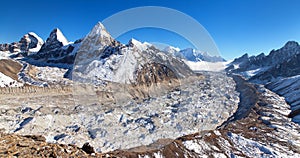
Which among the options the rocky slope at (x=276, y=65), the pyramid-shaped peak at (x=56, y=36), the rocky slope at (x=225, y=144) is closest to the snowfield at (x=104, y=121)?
the rocky slope at (x=225, y=144)

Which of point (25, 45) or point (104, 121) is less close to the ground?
point (25, 45)

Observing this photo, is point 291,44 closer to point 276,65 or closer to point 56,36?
point 276,65

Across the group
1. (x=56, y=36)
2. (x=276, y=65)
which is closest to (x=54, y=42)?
(x=56, y=36)

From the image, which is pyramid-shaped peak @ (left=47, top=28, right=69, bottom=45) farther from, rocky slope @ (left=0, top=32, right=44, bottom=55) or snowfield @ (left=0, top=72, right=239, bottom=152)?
snowfield @ (left=0, top=72, right=239, bottom=152)

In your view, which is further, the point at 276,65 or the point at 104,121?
the point at 276,65

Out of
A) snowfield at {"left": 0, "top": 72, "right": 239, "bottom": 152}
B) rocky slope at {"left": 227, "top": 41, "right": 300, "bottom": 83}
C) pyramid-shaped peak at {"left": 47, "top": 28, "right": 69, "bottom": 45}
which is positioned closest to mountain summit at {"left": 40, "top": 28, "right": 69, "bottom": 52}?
pyramid-shaped peak at {"left": 47, "top": 28, "right": 69, "bottom": 45}

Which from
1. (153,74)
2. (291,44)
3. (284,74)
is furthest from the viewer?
(291,44)

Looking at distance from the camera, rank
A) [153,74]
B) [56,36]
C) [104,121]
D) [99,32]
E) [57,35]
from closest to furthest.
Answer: [104,121] → [153,74] → [99,32] → [56,36] → [57,35]

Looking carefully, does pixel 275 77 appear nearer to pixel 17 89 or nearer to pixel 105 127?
pixel 105 127

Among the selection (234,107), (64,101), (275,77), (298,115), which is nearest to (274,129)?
(298,115)

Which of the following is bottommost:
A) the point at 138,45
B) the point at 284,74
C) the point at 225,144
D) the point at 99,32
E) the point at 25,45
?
the point at 225,144

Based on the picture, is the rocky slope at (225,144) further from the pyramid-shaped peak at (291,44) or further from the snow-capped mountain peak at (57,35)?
the pyramid-shaped peak at (291,44)
